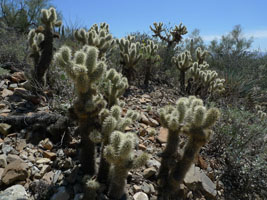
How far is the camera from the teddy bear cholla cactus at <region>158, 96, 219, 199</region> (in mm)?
2223

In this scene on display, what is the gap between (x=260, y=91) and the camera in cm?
746

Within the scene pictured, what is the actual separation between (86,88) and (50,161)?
1.18 metres

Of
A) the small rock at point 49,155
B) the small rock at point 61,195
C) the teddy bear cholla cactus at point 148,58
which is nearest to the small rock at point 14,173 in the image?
the small rock at point 49,155

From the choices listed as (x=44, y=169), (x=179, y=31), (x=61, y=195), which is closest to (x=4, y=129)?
(x=44, y=169)

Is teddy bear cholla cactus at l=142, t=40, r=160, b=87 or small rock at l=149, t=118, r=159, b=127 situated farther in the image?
teddy bear cholla cactus at l=142, t=40, r=160, b=87

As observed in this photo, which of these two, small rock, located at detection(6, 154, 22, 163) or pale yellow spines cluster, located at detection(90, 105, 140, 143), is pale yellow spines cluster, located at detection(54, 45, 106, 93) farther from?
small rock, located at detection(6, 154, 22, 163)

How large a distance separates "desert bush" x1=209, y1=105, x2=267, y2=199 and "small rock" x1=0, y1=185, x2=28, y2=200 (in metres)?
2.82

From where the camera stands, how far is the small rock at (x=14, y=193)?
2.03 meters

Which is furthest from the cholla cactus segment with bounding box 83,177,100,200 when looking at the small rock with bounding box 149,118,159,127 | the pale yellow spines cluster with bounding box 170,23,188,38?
the pale yellow spines cluster with bounding box 170,23,188,38

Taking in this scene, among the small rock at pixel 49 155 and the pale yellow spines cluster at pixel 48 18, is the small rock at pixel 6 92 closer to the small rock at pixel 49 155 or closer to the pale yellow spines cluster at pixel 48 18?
the pale yellow spines cluster at pixel 48 18

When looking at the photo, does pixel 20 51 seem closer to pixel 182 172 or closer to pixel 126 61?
pixel 126 61

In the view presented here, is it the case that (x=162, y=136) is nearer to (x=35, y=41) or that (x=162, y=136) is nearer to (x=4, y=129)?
(x=4, y=129)

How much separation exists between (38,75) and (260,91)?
24.5ft

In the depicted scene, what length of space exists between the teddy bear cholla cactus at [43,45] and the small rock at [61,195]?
255cm
